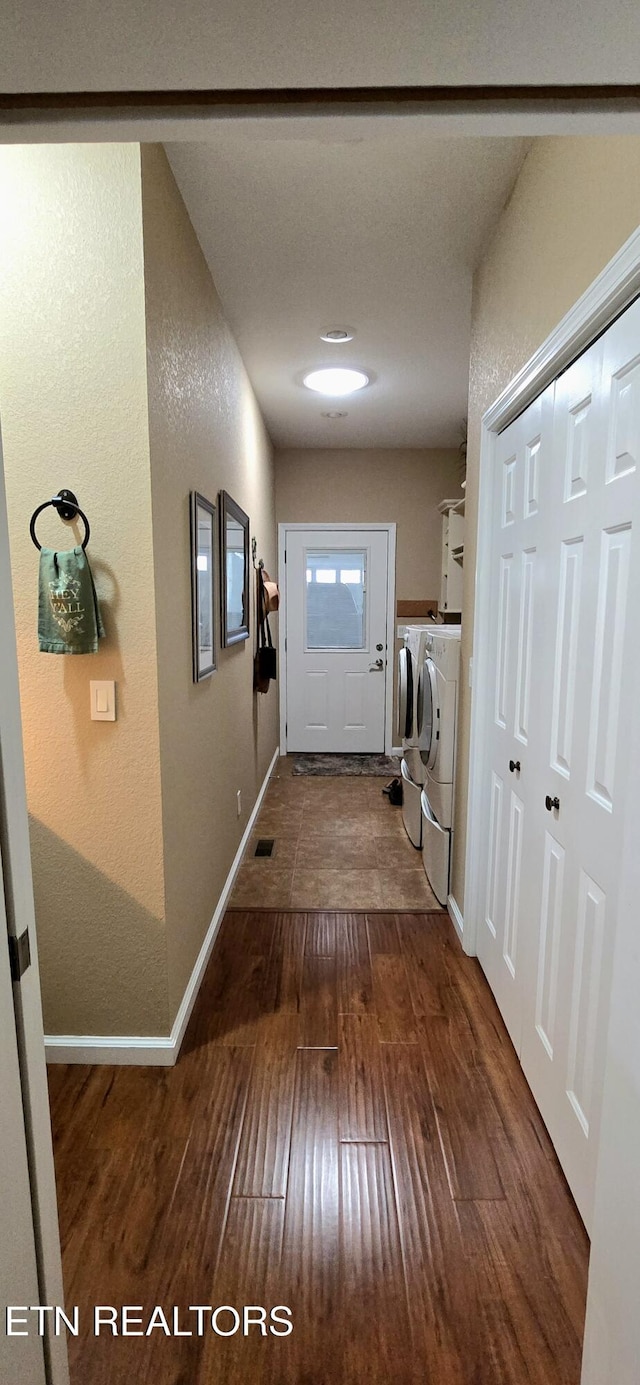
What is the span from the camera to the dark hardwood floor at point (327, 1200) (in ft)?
3.81

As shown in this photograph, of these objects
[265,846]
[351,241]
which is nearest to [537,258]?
[351,241]

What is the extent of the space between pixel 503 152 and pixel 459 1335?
2837 millimetres

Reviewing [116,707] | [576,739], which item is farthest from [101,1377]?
[576,739]

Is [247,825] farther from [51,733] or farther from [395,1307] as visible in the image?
[395,1307]

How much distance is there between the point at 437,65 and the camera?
1.67 feet

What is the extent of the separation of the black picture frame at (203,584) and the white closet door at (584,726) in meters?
1.11

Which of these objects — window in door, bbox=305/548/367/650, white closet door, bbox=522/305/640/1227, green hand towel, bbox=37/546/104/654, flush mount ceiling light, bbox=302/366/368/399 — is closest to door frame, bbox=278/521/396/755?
window in door, bbox=305/548/367/650

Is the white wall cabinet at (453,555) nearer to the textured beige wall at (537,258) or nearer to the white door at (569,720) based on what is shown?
the textured beige wall at (537,258)

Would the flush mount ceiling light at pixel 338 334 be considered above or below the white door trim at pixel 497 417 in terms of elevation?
above

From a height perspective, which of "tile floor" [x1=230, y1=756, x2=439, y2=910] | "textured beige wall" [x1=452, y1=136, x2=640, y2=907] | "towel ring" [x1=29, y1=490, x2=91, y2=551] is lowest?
"tile floor" [x1=230, y1=756, x2=439, y2=910]

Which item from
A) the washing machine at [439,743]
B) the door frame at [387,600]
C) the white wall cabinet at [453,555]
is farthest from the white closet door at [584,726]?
the door frame at [387,600]

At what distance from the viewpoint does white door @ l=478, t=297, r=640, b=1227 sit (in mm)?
1235

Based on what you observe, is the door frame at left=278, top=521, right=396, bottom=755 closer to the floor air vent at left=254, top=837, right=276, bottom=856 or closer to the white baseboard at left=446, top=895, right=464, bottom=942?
the floor air vent at left=254, top=837, right=276, bottom=856

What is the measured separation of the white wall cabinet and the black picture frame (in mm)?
1822
